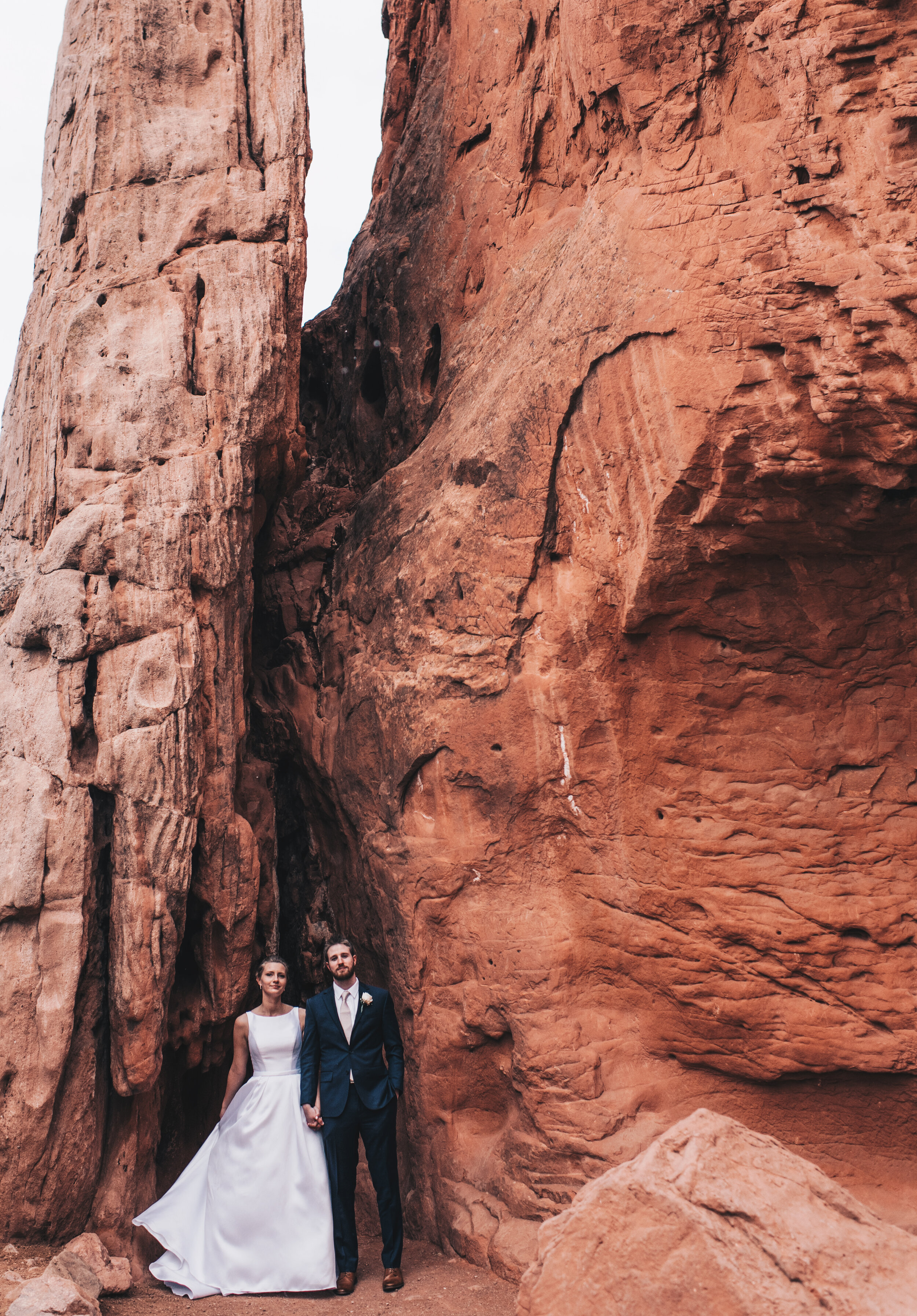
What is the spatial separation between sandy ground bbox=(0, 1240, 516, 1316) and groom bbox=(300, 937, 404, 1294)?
164 mm

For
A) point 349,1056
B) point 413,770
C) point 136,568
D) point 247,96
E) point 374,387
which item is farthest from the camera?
point 374,387

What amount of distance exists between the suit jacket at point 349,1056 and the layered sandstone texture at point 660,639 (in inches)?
18.5

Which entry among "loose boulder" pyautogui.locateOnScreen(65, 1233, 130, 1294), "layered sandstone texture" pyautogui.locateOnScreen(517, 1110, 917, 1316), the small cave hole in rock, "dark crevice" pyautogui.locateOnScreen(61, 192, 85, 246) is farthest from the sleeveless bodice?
"dark crevice" pyautogui.locateOnScreen(61, 192, 85, 246)

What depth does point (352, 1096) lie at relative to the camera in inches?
203

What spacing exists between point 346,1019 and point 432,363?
14.6 feet

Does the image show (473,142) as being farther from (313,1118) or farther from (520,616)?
(313,1118)

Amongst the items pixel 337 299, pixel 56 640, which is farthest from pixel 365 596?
pixel 337 299

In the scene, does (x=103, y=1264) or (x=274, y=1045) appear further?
(x=274, y=1045)

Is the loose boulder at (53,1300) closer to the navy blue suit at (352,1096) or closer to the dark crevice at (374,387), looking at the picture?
the navy blue suit at (352,1096)

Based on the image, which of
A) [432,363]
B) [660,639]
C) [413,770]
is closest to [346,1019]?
[413,770]

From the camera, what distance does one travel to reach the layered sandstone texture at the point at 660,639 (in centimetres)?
439

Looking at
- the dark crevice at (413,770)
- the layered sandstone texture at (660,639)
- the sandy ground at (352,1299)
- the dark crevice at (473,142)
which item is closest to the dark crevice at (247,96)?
the dark crevice at (473,142)

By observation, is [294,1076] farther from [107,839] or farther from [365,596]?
[365,596]

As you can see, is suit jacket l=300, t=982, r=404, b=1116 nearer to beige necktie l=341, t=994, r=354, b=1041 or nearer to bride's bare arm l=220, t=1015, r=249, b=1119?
beige necktie l=341, t=994, r=354, b=1041
